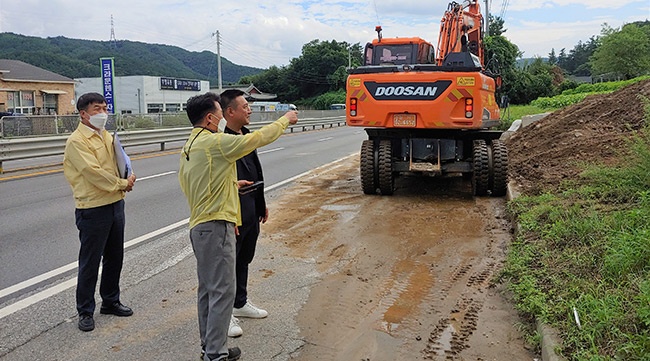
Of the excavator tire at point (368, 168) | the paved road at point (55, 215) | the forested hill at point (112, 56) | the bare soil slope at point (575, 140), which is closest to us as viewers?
the paved road at point (55, 215)

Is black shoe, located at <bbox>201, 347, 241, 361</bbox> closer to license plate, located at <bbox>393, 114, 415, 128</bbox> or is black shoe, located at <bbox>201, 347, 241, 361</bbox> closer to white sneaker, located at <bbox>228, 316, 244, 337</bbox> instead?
white sneaker, located at <bbox>228, 316, 244, 337</bbox>

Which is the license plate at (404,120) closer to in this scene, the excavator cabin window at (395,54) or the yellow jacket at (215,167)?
the excavator cabin window at (395,54)

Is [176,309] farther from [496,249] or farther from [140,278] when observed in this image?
[496,249]

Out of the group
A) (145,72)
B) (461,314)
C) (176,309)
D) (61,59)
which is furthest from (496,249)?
(145,72)

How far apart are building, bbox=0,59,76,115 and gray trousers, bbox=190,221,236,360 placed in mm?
41562

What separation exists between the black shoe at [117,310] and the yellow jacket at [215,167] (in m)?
1.40

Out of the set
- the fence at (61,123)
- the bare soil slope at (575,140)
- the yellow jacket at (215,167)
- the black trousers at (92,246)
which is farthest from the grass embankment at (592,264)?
the fence at (61,123)

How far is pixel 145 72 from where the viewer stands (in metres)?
95.1

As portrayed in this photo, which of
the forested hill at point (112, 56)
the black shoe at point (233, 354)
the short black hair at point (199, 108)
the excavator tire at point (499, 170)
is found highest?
the forested hill at point (112, 56)

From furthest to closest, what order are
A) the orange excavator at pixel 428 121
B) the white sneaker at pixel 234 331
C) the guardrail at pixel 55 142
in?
the guardrail at pixel 55 142
the orange excavator at pixel 428 121
the white sneaker at pixel 234 331

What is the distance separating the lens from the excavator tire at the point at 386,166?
9.73 meters

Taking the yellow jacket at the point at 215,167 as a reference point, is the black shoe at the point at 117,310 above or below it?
below

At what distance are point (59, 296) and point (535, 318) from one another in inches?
156

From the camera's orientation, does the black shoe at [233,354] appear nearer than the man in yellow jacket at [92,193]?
Yes
